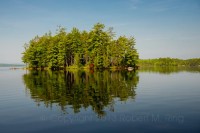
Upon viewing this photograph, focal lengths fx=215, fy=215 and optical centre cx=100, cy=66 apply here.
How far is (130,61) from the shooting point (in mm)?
119312

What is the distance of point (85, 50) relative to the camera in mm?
114562

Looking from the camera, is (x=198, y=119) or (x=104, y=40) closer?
(x=198, y=119)

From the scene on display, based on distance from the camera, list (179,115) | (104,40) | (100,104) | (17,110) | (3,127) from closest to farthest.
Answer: (3,127) < (179,115) < (17,110) < (100,104) < (104,40)

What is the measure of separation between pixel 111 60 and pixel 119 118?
331 ft

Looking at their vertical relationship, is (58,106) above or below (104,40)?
below

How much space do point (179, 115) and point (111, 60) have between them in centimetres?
10000

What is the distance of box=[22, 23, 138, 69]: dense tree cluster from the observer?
112 m

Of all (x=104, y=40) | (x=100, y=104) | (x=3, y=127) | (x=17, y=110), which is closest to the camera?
(x=3, y=127)

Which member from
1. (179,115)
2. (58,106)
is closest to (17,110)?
(58,106)

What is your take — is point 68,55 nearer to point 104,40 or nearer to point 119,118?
point 104,40

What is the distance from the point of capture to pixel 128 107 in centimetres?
1958

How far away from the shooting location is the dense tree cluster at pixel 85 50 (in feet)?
366

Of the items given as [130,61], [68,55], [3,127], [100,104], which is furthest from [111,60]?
[3,127]

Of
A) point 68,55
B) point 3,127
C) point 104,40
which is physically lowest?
point 3,127
